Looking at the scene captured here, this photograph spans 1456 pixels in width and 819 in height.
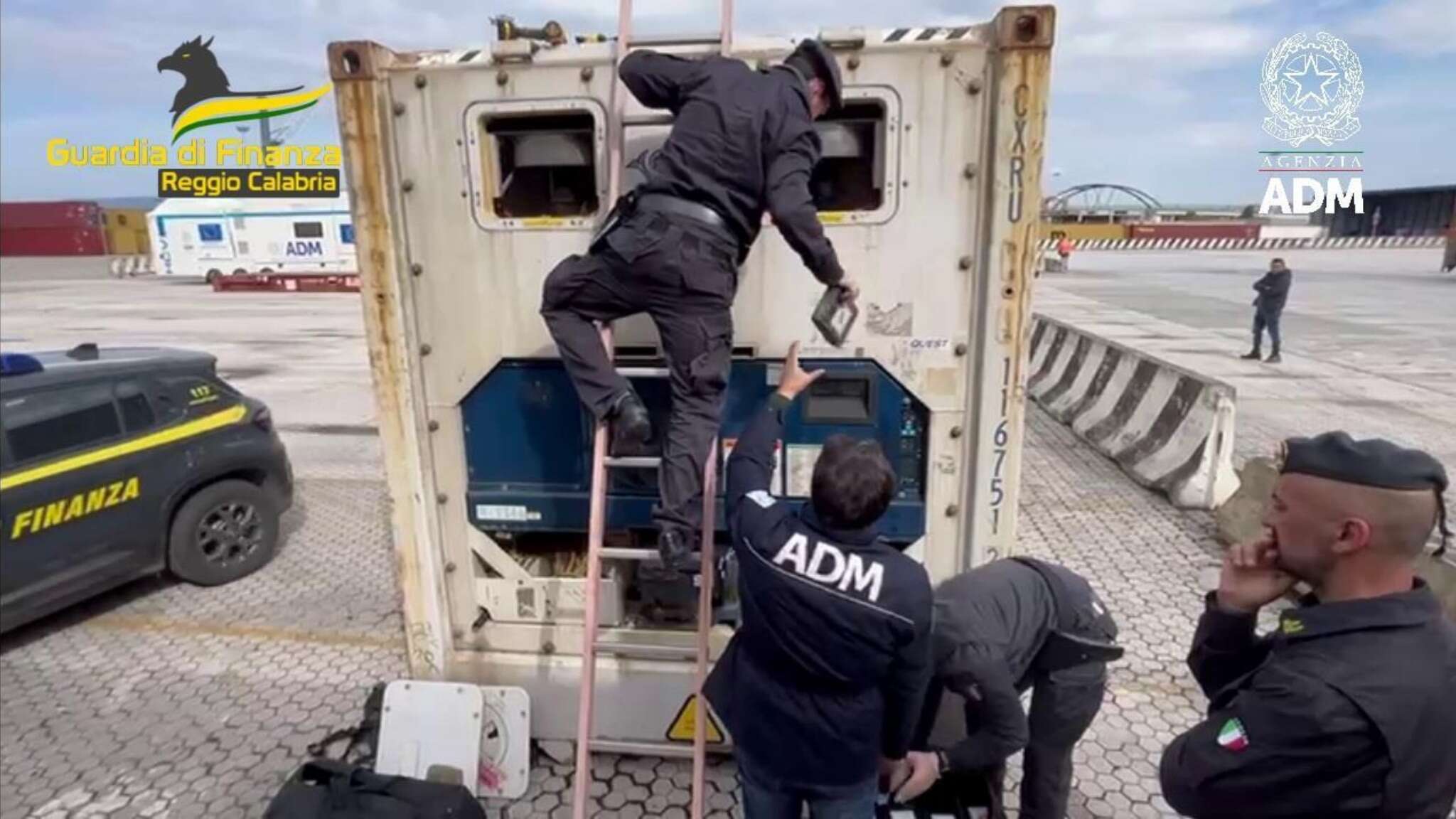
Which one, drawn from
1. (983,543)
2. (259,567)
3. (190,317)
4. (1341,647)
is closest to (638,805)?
(983,543)

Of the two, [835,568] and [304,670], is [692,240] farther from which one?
[304,670]

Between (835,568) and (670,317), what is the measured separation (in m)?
0.99

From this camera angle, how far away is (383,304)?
3033 mm

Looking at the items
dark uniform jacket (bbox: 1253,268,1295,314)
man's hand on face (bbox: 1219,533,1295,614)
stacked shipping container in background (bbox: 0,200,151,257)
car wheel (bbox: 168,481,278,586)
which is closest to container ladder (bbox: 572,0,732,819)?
man's hand on face (bbox: 1219,533,1295,614)

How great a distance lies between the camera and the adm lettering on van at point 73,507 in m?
4.44

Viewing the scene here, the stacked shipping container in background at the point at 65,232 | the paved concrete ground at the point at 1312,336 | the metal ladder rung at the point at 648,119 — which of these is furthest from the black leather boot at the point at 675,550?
the stacked shipping container in background at the point at 65,232

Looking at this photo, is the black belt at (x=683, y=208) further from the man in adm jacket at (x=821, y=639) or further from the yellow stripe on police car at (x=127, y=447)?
the yellow stripe on police car at (x=127, y=447)

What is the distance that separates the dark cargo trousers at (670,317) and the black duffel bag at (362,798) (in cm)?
129

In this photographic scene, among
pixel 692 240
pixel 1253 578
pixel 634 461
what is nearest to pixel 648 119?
pixel 692 240

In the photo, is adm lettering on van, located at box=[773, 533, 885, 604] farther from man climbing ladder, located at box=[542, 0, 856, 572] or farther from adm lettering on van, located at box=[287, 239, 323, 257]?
adm lettering on van, located at box=[287, 239, 323, 257]

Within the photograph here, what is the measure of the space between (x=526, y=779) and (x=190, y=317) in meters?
21.7

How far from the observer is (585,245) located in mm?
2967

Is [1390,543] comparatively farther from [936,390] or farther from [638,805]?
[638,805]

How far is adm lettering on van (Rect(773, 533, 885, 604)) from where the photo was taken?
205cm
